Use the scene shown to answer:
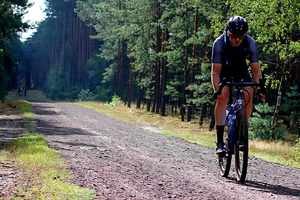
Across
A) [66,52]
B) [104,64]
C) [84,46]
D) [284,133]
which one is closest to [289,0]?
[284,133]

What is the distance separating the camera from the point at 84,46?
9612cm

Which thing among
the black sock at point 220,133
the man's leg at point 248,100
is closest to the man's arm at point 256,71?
the man's leg at point 248,100

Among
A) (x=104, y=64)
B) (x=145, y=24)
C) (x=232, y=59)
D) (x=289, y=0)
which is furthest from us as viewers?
(x=104, y=64)

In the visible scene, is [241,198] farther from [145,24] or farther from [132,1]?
[132,1]

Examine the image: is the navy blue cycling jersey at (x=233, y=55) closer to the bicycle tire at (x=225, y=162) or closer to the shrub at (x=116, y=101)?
the bicycle tire at (x=225, y=162)

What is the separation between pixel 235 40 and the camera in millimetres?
7320

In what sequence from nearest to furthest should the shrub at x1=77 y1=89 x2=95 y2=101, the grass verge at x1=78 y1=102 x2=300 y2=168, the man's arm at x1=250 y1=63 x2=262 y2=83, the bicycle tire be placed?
the man's arm at x1=250 y1=63 x2=262 y2=83, the bicycle tire, the grass verge at x1=78 y1=102 x2=300 y2=168, the shrub at x1=77 y1=89 x2=95 y2=101

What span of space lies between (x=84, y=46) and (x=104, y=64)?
14685mm

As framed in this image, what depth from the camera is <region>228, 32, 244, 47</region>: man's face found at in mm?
7258

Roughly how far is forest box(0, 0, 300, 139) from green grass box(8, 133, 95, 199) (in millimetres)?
13504

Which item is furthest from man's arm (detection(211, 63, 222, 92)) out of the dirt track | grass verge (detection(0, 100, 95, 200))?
→ grass verge (detection(0, 100, 95, 200))

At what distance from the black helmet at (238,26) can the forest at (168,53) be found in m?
13.9

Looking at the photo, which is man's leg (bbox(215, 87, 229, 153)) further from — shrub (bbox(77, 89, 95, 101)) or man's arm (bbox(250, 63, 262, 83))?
shrub (bbox(77, 89, 95, 101))

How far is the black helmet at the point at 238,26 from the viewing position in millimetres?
7100
